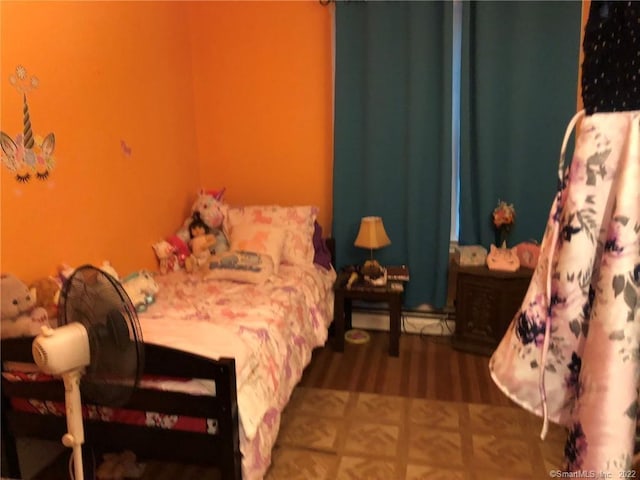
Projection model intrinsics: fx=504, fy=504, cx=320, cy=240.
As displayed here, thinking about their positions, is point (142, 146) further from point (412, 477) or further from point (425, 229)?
point (412, 477)

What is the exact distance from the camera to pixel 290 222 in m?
3.30

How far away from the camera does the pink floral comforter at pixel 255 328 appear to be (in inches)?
71.6

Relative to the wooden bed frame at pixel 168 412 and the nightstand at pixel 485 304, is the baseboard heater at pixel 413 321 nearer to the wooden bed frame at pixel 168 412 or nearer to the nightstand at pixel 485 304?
the nightstand at pixel 485 304

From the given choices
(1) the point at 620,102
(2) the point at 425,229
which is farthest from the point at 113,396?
(2) the point at 425,229

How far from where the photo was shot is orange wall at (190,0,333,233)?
345 centimetres

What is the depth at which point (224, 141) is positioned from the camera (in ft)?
12.1

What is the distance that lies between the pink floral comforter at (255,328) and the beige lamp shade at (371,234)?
32cm

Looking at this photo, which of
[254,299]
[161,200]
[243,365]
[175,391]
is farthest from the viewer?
[161,200]

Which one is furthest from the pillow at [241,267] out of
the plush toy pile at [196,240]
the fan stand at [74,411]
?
the fan stand at [74,411]

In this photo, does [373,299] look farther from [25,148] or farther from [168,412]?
[25,148]

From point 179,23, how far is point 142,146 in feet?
3.36

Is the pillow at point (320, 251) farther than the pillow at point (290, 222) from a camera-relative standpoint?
Yes

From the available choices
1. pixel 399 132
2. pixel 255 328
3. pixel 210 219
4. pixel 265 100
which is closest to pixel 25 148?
pixel 255 328

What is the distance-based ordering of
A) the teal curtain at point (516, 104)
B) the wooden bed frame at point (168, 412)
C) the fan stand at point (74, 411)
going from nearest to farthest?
1. the fan stand at point (74, 411)
2. the wooden bed frame at point (168, 412)
3. the teal curtain at point (516, 104)
